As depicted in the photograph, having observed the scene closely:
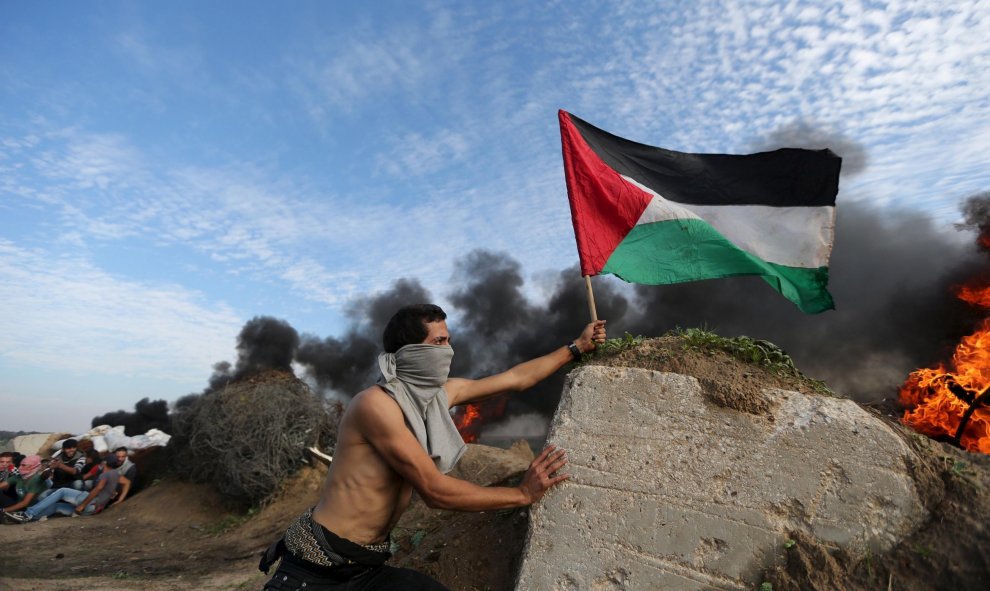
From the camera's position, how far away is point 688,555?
356 centimetres

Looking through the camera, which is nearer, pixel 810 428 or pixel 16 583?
pixel 810 428

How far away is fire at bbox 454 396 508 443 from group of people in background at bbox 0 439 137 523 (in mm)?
8641

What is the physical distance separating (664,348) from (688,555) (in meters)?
1.46

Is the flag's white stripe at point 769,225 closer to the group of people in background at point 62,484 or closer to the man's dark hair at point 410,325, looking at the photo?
the man's dark hair at point 410,325

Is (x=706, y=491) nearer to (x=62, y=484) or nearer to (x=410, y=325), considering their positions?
(x=410, y=325)

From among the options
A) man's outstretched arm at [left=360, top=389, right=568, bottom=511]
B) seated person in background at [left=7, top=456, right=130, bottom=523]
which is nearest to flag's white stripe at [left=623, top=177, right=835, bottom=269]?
man's outstretched arm at [left=360, top=389, right=568, bottom=511]

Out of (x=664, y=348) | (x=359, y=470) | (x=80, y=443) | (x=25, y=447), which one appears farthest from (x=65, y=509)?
(x=664, y=348)

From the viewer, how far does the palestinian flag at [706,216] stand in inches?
186

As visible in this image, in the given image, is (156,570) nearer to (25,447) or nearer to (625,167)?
(625,167)

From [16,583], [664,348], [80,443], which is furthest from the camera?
[80,443]

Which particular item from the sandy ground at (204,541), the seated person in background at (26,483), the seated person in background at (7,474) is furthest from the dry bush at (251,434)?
the seated person in background at (7,474)

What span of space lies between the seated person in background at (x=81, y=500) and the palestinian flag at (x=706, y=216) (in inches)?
552

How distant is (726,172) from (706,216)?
0.55 meters

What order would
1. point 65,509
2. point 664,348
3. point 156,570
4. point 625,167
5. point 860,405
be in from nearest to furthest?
1. point 860,405
2. point 664,348
3. point 625,167
4. point 156,570
5. point 65,509
